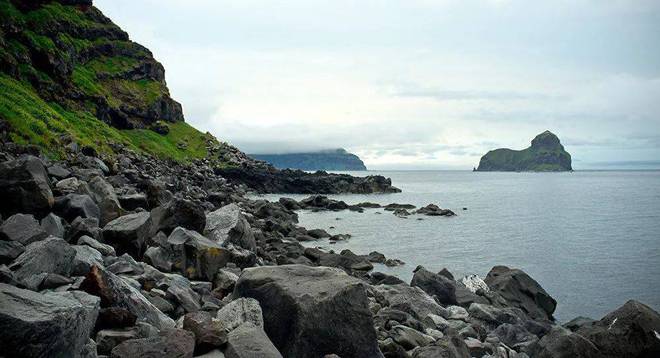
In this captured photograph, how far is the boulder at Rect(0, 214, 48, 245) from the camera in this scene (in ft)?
33.9

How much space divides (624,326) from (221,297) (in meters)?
11.3

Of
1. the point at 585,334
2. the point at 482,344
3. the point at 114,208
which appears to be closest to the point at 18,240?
the point at 114,208

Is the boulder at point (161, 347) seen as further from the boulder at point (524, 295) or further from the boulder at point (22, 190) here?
the boulder at point (524, 295)

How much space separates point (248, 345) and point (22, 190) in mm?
10290

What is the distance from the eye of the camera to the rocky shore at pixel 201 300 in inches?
275

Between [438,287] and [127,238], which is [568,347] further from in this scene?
[127,238]

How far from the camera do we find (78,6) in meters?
118

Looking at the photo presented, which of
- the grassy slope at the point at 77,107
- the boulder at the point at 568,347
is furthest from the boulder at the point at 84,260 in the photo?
the grassy slope at the point at 77,107

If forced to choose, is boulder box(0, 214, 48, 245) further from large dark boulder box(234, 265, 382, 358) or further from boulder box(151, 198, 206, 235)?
boulder box(151, 198, 206, 235)

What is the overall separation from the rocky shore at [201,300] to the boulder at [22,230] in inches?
1.3

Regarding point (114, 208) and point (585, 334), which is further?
point (114, 208)

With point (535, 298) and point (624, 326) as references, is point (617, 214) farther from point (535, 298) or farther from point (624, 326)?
point (624, 326)

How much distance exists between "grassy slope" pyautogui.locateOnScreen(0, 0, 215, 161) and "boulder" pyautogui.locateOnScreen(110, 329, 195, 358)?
35191 mm

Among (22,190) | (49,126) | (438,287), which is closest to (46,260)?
(22,190)
